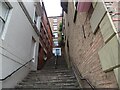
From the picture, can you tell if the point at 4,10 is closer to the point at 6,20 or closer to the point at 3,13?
the point at 3,13

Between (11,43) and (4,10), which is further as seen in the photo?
(11,43)

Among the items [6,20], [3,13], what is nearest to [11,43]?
[6,20]

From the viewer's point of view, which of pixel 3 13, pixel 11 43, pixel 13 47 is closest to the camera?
pixel 3 13

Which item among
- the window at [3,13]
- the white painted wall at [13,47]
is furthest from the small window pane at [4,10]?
the white painted wall at [13,47]

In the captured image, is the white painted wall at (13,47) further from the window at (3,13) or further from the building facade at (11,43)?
the window at (3,13)

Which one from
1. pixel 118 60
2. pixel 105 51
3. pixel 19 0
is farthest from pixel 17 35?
pixel 118 60

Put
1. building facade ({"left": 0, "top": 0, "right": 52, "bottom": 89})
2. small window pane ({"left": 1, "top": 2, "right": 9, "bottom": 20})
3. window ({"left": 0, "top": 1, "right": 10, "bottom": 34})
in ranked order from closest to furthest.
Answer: building facade ({"left": 0, "top": 0, "right": 52, "bottom": 89}), window ({"left": 0, "top": 1, "right": 10, "bottom": 34}), small window pane ({"left": 1, "top": 2, "right": 9, "bottom": 20})

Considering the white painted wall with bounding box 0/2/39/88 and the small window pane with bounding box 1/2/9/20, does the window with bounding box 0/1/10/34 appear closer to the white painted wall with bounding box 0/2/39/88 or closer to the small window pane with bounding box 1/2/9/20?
the small window pane with bounding box 1/2/9/20

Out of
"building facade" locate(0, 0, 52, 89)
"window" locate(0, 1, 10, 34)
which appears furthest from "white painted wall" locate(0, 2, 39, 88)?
"window" locate(0, 1, 10, 34)

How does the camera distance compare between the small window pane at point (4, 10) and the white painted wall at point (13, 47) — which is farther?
the small window pane at point (4, 10)

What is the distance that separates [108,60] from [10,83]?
12.7ft

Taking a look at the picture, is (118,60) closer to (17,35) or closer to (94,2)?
(94,2)

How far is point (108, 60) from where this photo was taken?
7.64 feet

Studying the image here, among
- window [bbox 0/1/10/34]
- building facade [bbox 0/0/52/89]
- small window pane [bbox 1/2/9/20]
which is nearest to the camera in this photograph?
building facade [bbox 0/0/52/89]
